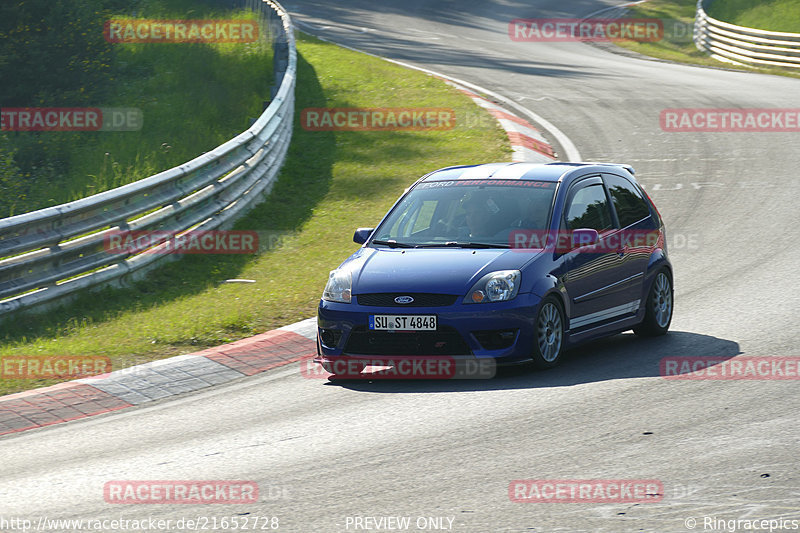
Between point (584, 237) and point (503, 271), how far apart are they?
94 cm

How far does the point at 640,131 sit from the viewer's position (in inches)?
838

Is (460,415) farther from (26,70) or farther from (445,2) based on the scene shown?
(445,2)

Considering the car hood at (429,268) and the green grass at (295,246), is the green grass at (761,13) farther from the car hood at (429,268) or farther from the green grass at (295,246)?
the car hood at (429,268)

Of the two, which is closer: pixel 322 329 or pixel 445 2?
pixel 322 329

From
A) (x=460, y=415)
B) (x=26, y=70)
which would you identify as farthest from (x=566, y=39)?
(x=460, y=415)

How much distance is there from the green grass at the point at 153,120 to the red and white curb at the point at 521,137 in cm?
470

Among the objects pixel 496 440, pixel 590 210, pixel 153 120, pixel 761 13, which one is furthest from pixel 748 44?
pixel 496 440

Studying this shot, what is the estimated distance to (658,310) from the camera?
33.0 feet

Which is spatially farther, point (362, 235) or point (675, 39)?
point (675, 39)

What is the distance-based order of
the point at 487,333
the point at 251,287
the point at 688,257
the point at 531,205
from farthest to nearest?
1. the point at 688,257
2. the point at 251,287
3. the point at 531,205
4. the point at 487,333

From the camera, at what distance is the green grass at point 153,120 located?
17.5 metres

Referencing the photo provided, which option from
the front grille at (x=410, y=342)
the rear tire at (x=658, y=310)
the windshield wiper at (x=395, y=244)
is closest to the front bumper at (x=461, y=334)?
the front grille at (x=410, y=342)

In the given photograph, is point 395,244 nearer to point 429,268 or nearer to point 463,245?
point 463,245

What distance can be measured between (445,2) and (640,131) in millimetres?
29324
